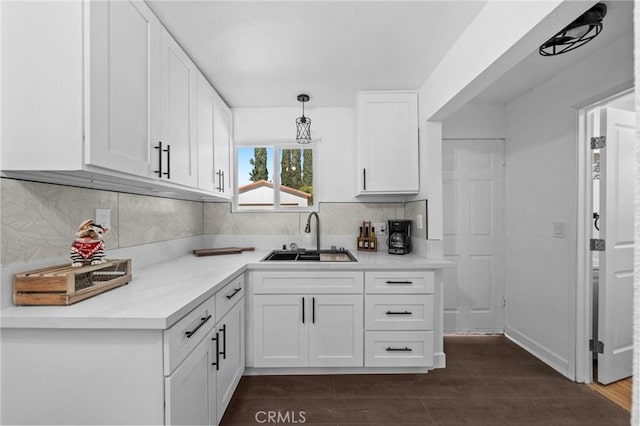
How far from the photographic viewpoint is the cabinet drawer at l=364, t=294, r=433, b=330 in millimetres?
2299

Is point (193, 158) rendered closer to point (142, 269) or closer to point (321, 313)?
point (142, 269)

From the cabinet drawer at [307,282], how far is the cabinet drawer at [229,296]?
0.18m

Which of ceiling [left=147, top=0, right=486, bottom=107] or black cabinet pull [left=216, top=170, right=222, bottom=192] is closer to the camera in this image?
ceiling [left=147, top=0, right=486, bottom=107]

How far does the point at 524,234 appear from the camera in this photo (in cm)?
281

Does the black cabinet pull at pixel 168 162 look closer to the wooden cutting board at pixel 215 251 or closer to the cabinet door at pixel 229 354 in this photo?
the cabinet door at pixel 229 354

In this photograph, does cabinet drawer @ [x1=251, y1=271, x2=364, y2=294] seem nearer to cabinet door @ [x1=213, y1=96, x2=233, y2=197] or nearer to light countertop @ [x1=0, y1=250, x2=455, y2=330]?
light countertop @ [x1=0, y1=250, x2=455, y2=330]

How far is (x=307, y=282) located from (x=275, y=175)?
1.32 m

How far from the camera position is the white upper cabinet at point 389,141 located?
8.66 ft

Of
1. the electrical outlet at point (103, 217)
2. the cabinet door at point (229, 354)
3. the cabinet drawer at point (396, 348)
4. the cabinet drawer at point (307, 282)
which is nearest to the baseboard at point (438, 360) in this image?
the cabinet drawer at point (396, 348)

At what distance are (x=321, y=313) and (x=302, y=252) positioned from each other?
713 millimetres

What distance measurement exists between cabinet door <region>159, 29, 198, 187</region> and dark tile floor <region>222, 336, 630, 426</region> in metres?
1.59

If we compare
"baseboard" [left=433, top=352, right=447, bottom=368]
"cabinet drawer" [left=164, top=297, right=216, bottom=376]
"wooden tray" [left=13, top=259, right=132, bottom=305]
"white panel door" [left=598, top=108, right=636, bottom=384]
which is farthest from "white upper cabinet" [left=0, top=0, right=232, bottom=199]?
"white panel door" [left=598, top=108, right=636, bottom=384]

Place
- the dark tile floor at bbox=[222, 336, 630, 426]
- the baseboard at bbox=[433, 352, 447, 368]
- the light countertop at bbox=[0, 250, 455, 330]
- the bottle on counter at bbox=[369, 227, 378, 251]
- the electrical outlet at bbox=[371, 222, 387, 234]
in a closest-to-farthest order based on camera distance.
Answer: the light countertop at bbox=[0, 250, 455, 330]
the dark tile floor at bbox=[222, 336, 630, 426]
the baseboard at bbox=[433, 352, 447, 368]
the bottle on counter at bbox=[369, 227, 378, 251]
the electrical outlet at bbox=[371, 222, 387, 234]

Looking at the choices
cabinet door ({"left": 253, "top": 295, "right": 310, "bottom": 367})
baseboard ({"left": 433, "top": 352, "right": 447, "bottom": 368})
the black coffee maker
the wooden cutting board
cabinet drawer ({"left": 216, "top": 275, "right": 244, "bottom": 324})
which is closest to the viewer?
cabinet drawer ({"left": 216, "top": 275, "right": 244, "bottom": 324})
